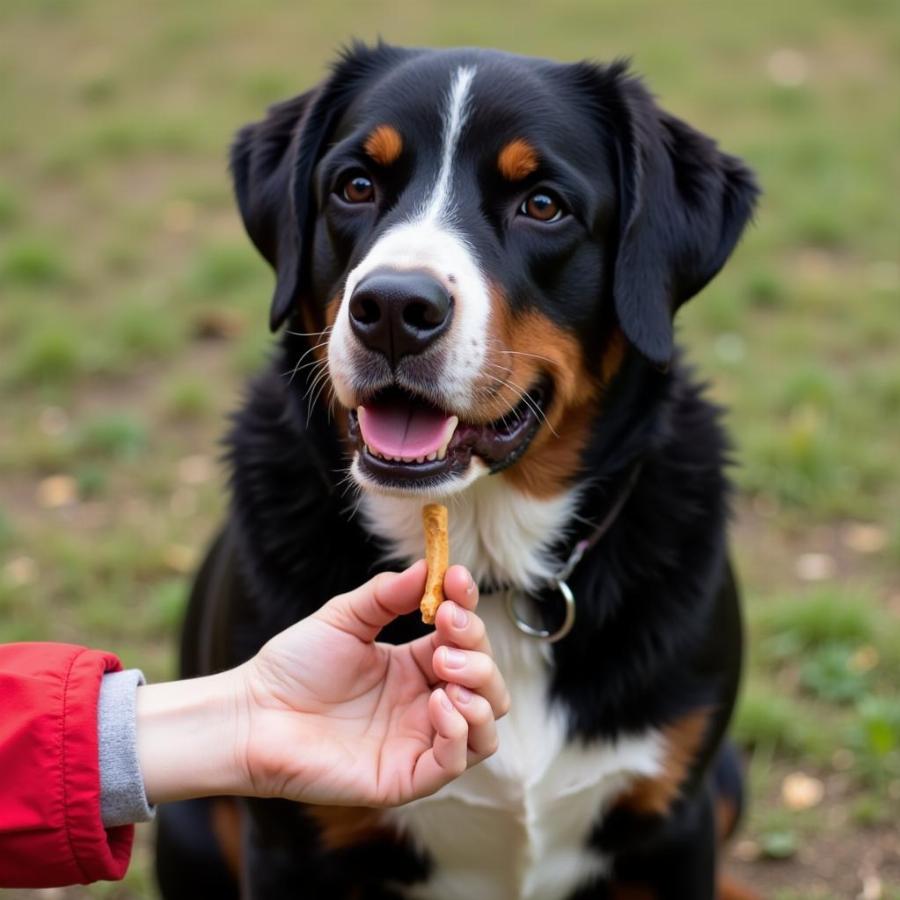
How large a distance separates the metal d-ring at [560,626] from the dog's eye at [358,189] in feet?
2.80

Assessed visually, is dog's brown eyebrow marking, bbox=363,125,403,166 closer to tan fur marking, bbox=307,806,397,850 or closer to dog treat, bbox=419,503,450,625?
dog treat, bbox=419,503,450,625

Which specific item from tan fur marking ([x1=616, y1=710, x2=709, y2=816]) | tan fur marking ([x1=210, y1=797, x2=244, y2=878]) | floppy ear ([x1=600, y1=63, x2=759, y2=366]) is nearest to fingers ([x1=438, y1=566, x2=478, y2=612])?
floppy ear ([x1=600, y1=63, x2=759, y2=366])

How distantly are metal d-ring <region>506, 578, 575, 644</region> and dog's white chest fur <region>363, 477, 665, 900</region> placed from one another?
2cm

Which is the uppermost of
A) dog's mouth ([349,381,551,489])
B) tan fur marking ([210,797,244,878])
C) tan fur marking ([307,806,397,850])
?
dog's mouth ([349,381,551,489])

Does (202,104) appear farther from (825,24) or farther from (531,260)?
(531,260)

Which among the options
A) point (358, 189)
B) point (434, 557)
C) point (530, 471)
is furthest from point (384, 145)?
point (434, 557)

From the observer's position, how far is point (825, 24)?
9.41 meters

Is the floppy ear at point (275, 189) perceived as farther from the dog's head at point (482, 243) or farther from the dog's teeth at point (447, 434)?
the dog's teeth at point (447, 434)

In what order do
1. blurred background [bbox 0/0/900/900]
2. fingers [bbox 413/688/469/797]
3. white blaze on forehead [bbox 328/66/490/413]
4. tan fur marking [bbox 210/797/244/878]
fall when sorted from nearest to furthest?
fingers [bbox 413/688/469/797] → white blaze on forehead [bbox 328/66/490/413] → tan fur marking [bbox 210/797/244/878] → blurred background [bbox 0/0/900/900]

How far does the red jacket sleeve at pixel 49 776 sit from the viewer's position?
2068 millimetres

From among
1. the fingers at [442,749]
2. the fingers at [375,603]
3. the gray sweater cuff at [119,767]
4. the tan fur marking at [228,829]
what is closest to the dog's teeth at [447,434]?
the fingers at [375,603]

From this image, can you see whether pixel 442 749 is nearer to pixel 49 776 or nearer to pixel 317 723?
pixel 317 723

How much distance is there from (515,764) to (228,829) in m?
0.88

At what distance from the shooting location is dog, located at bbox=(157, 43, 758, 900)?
2594 mm
